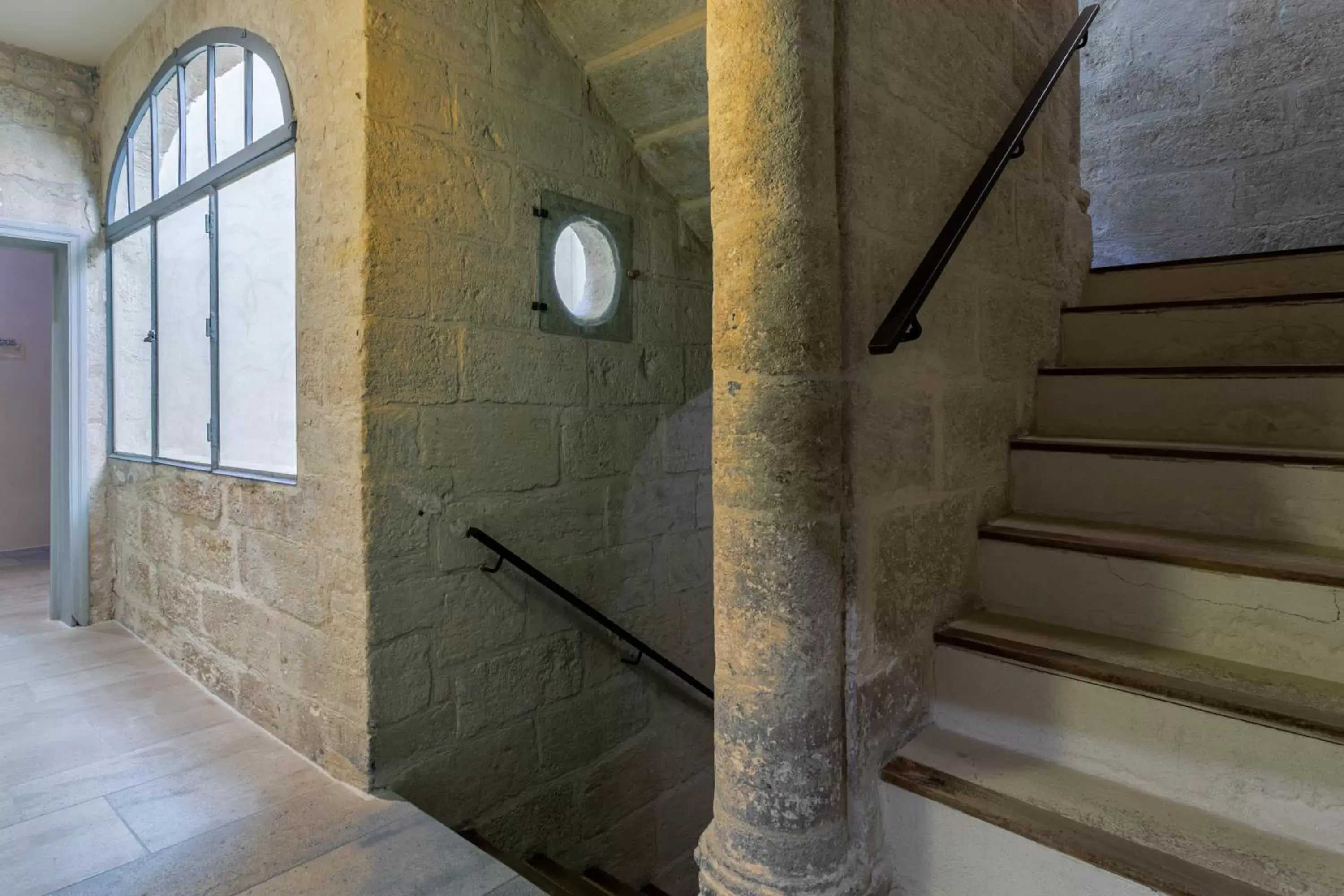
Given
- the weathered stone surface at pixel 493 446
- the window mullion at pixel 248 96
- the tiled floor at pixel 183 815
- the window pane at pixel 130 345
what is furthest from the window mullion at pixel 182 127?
the tiled floor at pixel 183 815

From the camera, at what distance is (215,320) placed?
8.63ft

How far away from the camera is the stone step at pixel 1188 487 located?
1.50m

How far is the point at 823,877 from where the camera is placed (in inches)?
51.2

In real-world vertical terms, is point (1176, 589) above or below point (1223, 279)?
below

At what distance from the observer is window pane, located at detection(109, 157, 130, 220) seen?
3.33m

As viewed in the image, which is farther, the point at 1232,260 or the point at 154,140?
the point at 154,140

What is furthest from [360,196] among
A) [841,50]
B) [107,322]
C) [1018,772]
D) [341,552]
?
[107,322]

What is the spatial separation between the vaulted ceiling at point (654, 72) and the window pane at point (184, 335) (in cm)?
148

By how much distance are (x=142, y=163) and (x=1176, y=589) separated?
406 centimetres

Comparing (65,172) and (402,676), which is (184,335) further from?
(402,676)

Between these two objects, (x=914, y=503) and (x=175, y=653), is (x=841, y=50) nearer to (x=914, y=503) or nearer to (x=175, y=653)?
(x=914, y=503)

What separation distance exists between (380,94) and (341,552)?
1225 millimetres

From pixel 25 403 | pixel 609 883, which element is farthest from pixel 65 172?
pixel 609 883

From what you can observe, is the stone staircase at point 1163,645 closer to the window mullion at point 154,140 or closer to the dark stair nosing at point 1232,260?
the dark stair nosing at point 1232,260
